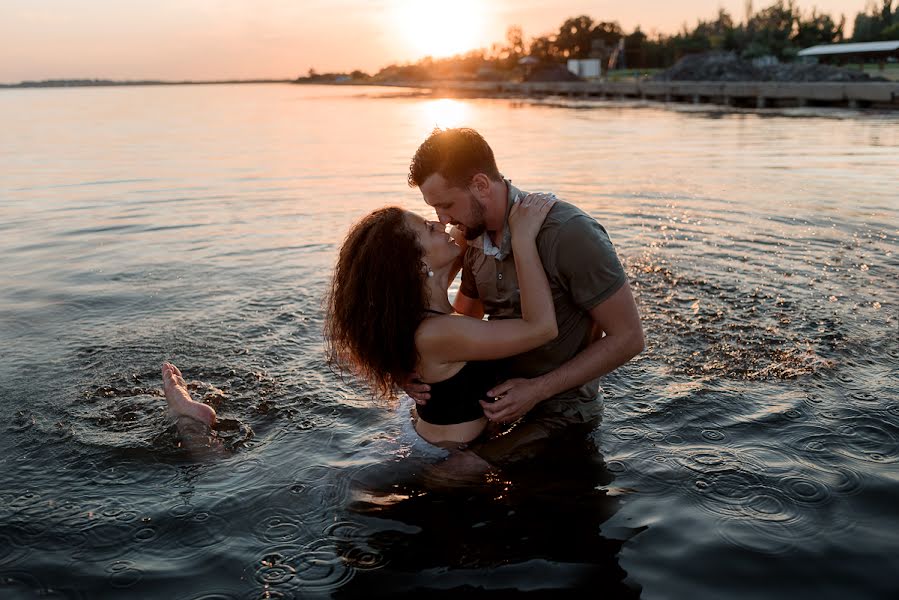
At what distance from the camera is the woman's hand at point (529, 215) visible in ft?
14.1

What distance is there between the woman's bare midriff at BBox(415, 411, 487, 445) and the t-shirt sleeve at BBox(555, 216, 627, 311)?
41.9 inches

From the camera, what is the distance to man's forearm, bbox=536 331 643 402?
14.9ft

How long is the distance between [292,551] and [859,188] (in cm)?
1454

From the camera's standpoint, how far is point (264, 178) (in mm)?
19844

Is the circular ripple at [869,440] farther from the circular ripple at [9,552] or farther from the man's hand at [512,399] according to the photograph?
the circular ripple at [9,552]

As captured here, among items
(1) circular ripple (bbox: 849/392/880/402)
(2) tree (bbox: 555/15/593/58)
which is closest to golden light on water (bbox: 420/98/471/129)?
(1) circular ripple (bbox: 849/392/880/402)

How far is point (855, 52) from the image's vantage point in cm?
7856

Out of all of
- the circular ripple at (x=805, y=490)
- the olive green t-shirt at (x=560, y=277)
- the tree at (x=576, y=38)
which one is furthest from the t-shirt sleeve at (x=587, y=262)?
the tree at (x=576, y=38)

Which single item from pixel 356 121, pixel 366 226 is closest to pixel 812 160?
pixel 366 226

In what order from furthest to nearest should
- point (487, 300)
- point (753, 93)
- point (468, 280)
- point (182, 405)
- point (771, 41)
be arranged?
point (771, 41), point (753, 93), point (182, 405), point (468, 280), point (487, 300)

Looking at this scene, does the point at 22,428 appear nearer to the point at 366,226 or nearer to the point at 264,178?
the point at 366,226

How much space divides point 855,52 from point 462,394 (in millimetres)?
89587

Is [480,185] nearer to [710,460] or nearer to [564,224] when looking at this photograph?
[564,224]

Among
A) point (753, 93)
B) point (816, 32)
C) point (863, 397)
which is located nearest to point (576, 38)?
point (816, 32)
